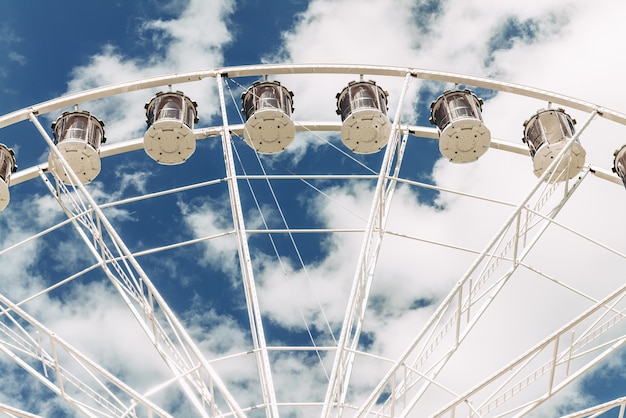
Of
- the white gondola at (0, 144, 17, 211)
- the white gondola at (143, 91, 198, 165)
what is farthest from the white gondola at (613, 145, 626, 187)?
the white gondola at (0, 144, 17, 211)

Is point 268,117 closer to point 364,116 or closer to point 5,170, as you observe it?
point 364,116

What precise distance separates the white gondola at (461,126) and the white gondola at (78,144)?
806cm

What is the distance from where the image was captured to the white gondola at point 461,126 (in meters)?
18.2

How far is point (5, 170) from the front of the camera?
17703 mm

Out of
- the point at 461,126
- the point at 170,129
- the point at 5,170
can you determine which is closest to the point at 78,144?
the point at 5,170

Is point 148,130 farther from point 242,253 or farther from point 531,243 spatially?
point 531,243

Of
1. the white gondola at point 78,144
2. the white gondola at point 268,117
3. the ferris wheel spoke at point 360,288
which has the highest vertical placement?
the white gondola at point 268,117

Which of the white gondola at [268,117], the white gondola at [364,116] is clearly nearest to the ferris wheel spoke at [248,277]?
the white gondola at [268,117]

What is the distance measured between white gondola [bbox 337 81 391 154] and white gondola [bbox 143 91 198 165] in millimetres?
3653

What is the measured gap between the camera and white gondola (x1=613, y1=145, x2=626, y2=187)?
1700 cm

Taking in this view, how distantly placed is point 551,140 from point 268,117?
6.61 m

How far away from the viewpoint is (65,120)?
1814cm

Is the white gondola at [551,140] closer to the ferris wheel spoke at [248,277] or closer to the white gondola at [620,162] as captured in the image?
the white gondola at [620,162]

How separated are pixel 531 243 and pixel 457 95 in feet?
13.1
